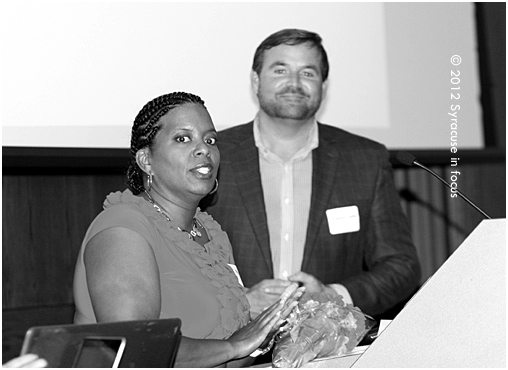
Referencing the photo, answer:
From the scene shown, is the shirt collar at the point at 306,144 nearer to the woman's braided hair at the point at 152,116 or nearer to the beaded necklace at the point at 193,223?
the beaded necklace at the point at 193,223

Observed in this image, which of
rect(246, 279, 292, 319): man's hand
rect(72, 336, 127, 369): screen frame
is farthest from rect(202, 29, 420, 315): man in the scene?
rect(72, 336, 127, 369): screen frame

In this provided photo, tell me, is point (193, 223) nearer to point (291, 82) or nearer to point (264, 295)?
point (264, 295)

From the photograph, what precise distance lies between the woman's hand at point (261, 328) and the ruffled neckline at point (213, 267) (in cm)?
20

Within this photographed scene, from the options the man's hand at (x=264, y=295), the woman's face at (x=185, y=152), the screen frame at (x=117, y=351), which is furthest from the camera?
the man's hand at (x=264, y=295)

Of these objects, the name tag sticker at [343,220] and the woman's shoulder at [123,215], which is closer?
the woman's shoulder at [123,215]

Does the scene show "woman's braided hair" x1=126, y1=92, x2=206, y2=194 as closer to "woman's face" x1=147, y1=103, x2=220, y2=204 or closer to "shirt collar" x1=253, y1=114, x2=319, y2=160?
"woman's face" x1=147, y1=103, x2=220, y2=204

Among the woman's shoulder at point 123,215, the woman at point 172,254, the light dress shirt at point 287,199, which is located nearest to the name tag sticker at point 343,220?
the light dress shirt at point 287,199

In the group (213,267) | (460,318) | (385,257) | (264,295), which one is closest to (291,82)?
(385,257)

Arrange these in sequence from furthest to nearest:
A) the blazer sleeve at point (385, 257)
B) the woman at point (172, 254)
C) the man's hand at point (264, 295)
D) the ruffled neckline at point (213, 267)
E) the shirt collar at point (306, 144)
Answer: the shirt collar at point (306, 144) < the blazer sleeve at point (385, 257) < the man's hand at point (264, 295) < the ruffled neckline at point (213, 267) < the woman at point (172, 254)

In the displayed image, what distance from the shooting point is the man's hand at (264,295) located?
2.77 metres

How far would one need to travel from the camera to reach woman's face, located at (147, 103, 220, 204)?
229 cm

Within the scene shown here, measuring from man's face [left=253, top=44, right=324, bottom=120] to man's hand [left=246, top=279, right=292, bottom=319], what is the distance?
909 millimetres

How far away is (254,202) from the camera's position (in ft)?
11.2

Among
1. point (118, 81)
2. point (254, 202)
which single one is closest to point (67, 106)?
point (118, 81)
